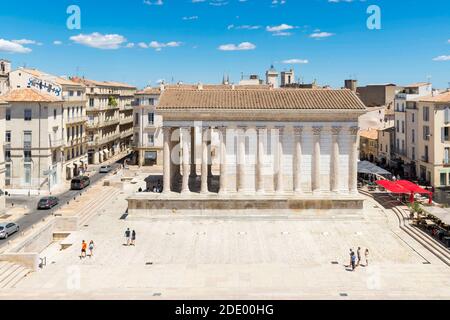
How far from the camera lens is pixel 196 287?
25.4 meters

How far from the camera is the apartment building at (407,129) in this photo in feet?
201

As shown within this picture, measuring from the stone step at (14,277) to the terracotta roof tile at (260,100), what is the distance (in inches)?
777

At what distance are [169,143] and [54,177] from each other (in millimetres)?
21240

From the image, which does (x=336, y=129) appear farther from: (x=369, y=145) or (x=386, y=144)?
(x=369, y=145)

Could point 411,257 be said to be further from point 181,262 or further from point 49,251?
point 49,251

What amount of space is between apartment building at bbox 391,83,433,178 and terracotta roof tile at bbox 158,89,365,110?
19.1 m

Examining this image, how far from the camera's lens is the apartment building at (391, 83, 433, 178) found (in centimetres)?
6112

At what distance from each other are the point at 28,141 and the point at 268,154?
29141mm

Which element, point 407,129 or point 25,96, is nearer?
point 25,96

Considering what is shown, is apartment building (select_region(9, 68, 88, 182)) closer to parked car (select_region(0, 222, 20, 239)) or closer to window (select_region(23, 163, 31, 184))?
window (select_region(23, 163, 31, 184))

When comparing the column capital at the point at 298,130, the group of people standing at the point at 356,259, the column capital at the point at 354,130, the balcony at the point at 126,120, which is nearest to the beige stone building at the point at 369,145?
the column capital at the point at 354,130

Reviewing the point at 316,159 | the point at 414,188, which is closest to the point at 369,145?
the point at 414,188

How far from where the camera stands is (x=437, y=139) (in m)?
55.3
